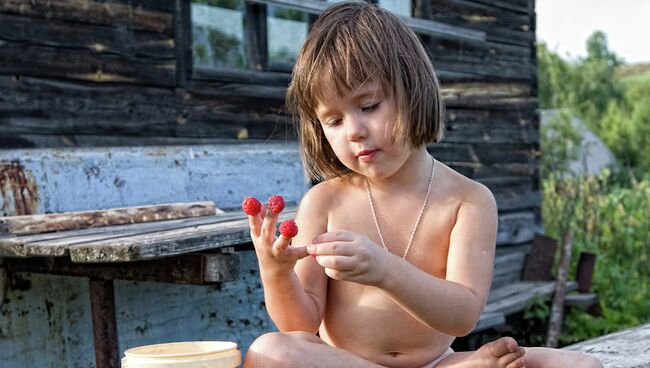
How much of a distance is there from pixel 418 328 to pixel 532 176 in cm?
579

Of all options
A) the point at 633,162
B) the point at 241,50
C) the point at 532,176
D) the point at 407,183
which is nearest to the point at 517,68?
the point at 532,176

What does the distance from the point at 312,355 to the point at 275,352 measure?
3.0 inches

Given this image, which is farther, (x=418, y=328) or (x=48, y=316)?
(x=48, y=316)

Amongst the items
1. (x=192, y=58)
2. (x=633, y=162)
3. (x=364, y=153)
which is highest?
(x=192, y=58)

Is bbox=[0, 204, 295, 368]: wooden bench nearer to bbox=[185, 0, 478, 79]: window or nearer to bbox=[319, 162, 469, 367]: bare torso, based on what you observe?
bbox=[319, 162, 469, 367]: bare torso

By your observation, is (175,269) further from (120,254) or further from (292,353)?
(292,353)

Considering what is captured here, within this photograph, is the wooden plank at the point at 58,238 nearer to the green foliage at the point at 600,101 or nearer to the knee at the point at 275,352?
the knee at the point at 275,352


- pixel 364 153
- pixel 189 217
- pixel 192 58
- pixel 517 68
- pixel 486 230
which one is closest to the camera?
pixel 364 153

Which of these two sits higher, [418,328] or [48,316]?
[418,328]

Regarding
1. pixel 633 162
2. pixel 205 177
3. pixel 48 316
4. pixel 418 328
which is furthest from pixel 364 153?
pixel 633 162

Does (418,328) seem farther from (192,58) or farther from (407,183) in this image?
(192,58)

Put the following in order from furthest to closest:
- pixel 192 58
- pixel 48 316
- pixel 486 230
A: pixel 192 58
pixel 48 316
pixel 486 230

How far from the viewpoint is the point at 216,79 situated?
194 inches

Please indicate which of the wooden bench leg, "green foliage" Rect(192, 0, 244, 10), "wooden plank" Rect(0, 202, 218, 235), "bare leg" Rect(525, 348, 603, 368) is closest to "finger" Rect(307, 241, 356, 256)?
"bare leg" Rect(525, 348, 603, 368)
